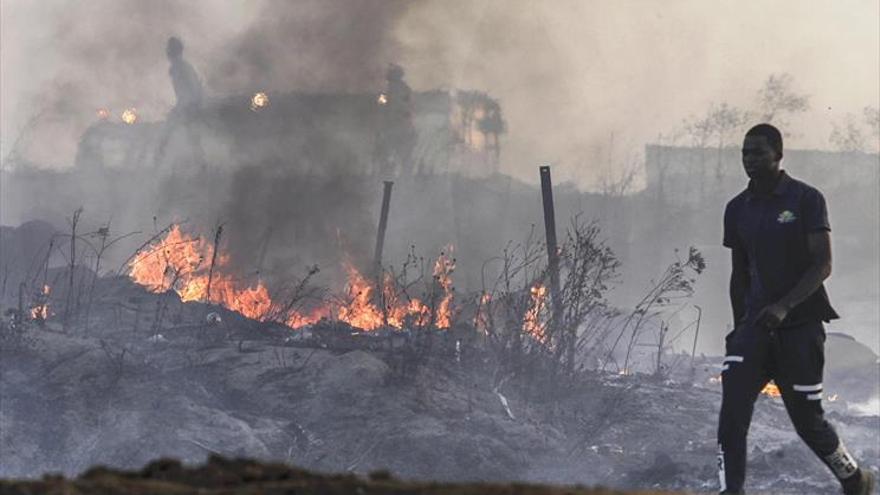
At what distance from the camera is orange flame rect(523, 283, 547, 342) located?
11281mm

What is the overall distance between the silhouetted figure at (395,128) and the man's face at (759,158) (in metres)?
15.1

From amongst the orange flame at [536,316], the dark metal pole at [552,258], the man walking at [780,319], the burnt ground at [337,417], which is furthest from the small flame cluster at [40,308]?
the man walking at [780,319]

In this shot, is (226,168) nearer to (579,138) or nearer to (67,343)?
(579,138)

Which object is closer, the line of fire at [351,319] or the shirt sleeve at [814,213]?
the shirt sleeve at [814,213]

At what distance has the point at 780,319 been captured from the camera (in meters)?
5.92

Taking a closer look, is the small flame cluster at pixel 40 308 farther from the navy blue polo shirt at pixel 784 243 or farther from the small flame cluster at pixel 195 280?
the navy blue polo shirt at pixel 784 243

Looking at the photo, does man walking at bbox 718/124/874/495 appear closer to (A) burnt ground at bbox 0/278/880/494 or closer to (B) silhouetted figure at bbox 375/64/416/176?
(A) burnt ground at bbox 0/278/880/494

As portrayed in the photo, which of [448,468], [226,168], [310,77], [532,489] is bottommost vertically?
[448,468]

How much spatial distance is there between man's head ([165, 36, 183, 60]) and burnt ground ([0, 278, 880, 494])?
1049cm

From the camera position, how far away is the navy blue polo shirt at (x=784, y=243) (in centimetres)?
609

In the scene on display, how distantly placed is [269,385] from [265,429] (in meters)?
0.92

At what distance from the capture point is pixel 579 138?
26.5m

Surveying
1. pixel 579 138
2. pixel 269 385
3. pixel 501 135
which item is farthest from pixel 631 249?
pixel 269 385

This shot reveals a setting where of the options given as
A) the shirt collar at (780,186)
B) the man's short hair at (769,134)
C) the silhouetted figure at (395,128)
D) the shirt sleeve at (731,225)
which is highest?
the silhouetted figure at (395,128)
